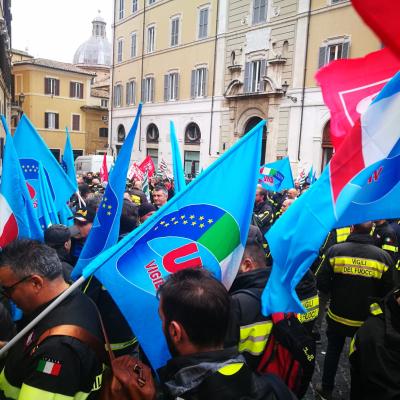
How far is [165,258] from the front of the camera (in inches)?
86.6

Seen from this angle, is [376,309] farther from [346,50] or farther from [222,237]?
[346,50]

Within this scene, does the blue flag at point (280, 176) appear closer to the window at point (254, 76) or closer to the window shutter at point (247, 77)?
the window at point (254, 76)

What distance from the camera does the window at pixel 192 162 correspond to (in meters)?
25.4

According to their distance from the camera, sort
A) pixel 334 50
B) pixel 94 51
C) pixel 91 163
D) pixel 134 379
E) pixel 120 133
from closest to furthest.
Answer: pixel 134 379, pixel 334 50, pixel 91 163, pixel 120 133, pixel 94 51

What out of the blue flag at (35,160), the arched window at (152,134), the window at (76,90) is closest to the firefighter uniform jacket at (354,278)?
the blue flag at (35,160)

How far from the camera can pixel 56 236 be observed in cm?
348

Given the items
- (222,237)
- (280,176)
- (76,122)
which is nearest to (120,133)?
(76,122)

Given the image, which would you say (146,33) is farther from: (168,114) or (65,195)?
(65,195)

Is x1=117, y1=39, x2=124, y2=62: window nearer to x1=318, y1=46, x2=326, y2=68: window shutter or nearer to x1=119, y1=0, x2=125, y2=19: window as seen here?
x1=119, y1=0, x2=125, y2=19: window

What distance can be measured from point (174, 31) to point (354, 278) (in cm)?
2608

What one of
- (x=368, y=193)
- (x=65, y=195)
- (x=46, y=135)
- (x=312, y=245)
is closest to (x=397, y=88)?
(x=368, y=193)

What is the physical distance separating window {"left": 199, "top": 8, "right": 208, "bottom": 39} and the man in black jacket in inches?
922

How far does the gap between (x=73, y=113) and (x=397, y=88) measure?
39.4 meters

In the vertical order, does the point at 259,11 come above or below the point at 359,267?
above
